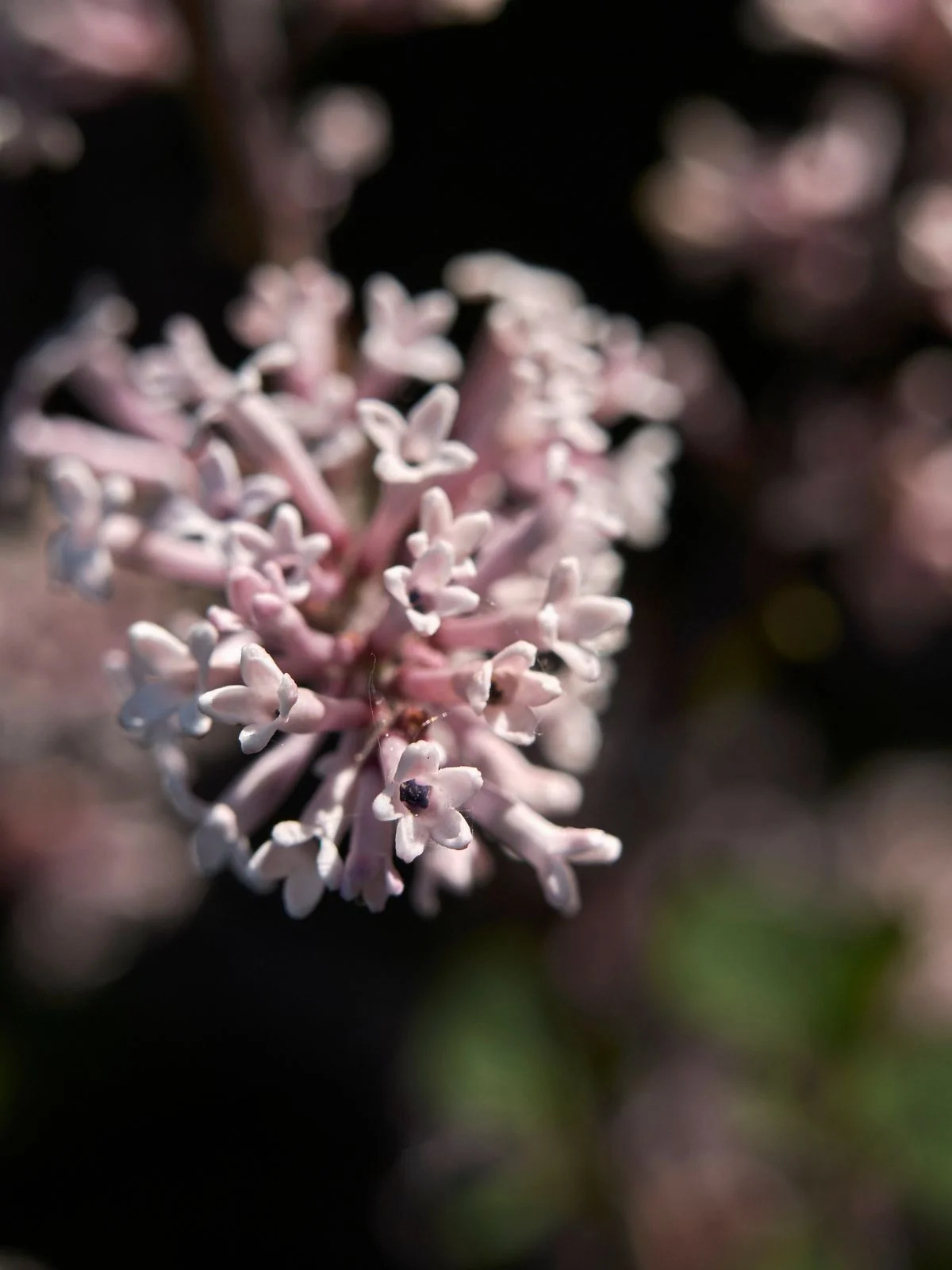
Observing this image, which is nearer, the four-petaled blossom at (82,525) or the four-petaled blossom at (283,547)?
the four-petaled blossom at (283,547)

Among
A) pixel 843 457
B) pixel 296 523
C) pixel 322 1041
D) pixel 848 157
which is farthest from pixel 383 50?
pixel 322 1041

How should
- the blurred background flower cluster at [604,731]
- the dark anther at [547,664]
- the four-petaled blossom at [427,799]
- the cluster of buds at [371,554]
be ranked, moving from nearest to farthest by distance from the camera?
the four-petaled blossom at [427,799], the cluster of buds at [371,554], the dark anther at [547,664], the blurred background flower cluster at [604,731]

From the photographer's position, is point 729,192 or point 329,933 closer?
point 729,192

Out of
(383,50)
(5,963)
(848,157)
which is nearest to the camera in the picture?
(848,157)

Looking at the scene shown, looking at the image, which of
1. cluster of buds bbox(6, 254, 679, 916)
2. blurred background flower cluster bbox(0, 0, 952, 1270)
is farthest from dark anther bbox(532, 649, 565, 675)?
blurred background flower cluster bbox(0, 0, 952, 1270)

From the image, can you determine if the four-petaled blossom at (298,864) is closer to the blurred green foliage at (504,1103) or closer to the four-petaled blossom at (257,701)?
the four-petaled blossom at (257,701)

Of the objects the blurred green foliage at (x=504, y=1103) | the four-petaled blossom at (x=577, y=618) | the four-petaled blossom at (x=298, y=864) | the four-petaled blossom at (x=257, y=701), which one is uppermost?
the four-petaled blossom at (x=577, y=618)

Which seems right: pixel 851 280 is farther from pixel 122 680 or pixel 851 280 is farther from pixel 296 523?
pixel 122 680

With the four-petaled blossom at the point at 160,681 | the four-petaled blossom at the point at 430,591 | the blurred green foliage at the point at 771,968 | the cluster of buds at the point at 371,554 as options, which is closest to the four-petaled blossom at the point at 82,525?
the cluster of buds at the point at 371,554
